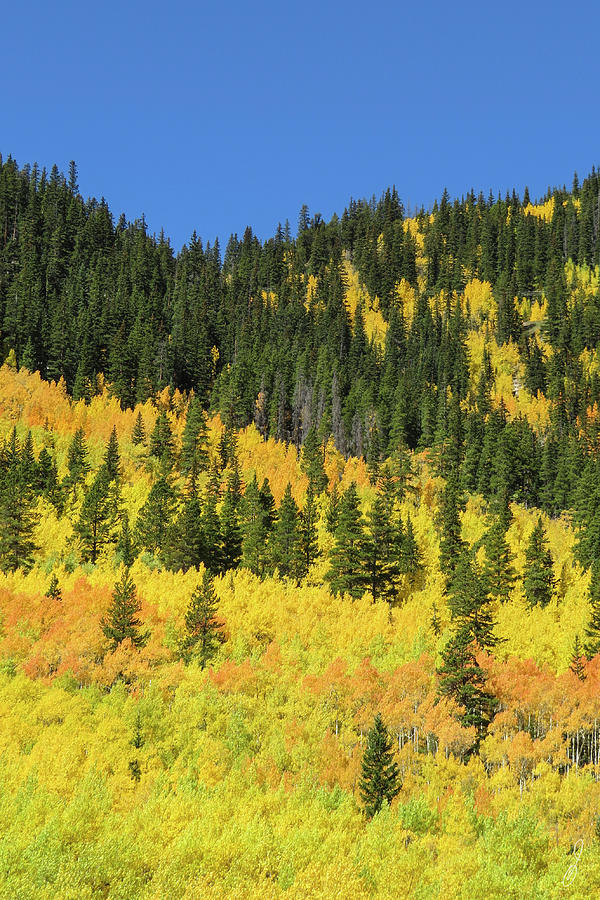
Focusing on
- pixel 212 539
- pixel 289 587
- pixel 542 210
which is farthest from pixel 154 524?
pixel 542 210

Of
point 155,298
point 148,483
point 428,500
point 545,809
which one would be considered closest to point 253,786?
point 545,809

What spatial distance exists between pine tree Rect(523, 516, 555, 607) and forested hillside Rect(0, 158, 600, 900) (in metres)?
0.32

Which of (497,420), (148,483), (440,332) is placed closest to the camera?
(148,483)

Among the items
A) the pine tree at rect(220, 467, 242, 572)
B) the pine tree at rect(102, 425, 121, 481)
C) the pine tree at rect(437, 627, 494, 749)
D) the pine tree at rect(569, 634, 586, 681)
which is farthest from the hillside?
the pine tree at rect(102, 425, 121, 481)

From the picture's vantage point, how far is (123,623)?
48.0 metres

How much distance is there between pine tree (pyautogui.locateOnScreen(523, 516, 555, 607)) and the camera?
6488 centimetres

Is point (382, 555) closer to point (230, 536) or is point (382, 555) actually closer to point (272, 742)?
point (230, 536)

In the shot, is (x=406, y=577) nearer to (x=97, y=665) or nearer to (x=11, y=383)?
(x=97, y=665)

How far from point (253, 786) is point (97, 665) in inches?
602

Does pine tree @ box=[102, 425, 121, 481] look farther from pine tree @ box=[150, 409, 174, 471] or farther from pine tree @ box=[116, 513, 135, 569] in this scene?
pine tree @ box=[116, 513, 135, 569]

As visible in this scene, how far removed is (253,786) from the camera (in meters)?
35.2

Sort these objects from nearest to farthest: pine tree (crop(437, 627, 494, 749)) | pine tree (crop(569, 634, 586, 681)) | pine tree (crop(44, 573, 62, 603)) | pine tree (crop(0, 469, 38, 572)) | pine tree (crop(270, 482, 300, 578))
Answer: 1. pine tree (crop(437, 627, 494, 749))
2. pine tree (crop(569, 634, 586, 681))
3. pine tree (crop(44, 573, 62, 603))
4. pine tree (crop(0, 469, 38, 572))
5. pine tree (crop(270, 482, 300, 578))

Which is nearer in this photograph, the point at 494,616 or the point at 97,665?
the point at 97,665

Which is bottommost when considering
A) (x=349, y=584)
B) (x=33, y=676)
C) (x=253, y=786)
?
(x=253, y=786)
